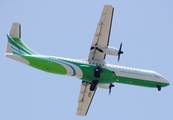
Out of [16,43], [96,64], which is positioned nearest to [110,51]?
[96,64]

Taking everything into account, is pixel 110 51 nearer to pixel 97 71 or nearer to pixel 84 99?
pixel 97 71

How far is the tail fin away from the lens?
134ft

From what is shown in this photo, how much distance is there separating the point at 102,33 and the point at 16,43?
8180 millimetres

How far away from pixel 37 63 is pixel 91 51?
5458 mm

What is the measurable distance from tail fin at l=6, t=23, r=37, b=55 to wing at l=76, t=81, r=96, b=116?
7179mm

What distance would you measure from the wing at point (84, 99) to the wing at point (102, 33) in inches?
158

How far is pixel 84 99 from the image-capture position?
152ft

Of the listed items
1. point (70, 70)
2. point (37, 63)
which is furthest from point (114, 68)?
point (37, 63)

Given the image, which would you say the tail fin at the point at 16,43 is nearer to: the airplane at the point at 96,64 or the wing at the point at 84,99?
the airplane at the point at 96,64

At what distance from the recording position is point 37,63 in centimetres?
4025

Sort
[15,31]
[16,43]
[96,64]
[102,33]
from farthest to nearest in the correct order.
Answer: [96,64] → [16,43] → [15,31] → [102,33]

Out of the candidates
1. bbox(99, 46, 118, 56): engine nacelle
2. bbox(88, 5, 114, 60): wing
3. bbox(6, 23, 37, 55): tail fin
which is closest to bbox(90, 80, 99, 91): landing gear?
bbox(88, 5, 114, 60): wing

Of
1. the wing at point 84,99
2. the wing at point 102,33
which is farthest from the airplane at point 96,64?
Result: the wing at point 84,99

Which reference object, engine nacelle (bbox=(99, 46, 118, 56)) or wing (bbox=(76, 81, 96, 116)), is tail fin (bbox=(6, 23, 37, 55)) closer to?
engine nacelle (bbox=(99, 46, 118, 56))
